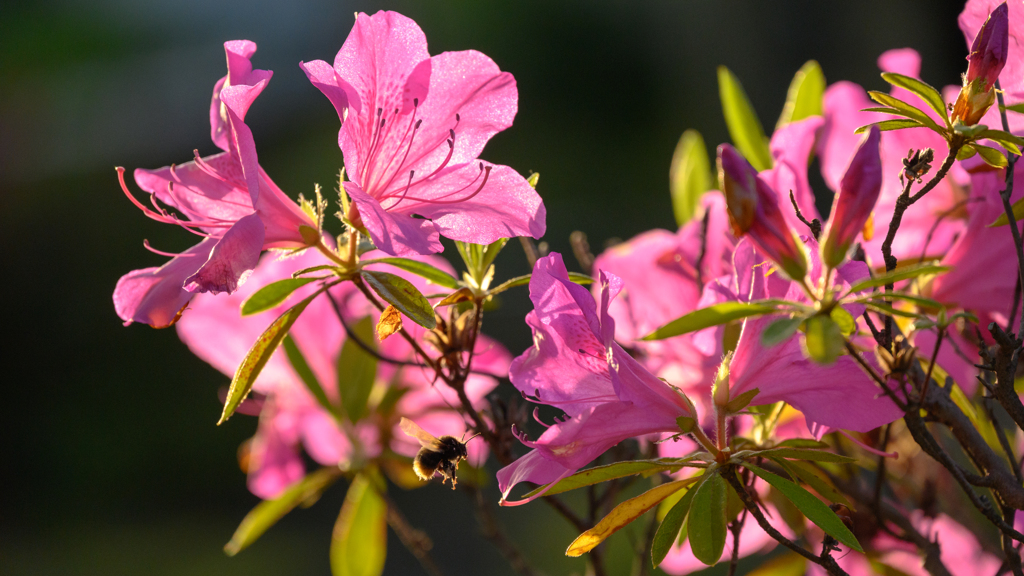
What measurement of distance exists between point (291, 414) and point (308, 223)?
0.50 m

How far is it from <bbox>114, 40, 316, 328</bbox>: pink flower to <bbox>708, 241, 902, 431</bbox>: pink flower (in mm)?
352

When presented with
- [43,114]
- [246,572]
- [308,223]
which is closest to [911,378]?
[308,223]

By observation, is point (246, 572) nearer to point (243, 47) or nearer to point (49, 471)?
point (49, 471)

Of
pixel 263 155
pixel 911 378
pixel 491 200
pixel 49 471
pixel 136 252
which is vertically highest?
pixel 491 200

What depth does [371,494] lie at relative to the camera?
102 centimetres

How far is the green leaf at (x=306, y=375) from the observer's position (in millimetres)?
911

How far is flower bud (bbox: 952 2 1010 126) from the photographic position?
0.49 m

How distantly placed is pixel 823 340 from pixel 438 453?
1.20 feet

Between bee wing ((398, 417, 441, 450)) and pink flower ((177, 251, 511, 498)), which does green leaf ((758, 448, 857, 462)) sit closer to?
bee wing ((398, 417, 441, 450))

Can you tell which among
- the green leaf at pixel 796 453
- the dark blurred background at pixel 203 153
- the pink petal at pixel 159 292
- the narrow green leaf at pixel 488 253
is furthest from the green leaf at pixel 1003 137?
the dark blurred background at pixel 203 153

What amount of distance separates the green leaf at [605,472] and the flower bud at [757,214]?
171 millimetres

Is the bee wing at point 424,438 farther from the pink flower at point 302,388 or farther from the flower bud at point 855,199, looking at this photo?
the flower bud at point 855,199

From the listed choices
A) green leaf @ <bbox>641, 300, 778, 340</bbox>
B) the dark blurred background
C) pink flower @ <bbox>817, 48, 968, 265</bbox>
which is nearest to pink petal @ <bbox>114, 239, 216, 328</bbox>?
green leaf @ <bbox>641, 300, 778, 340</bbox>

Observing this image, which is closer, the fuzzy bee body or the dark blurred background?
the fuzzy bee body
